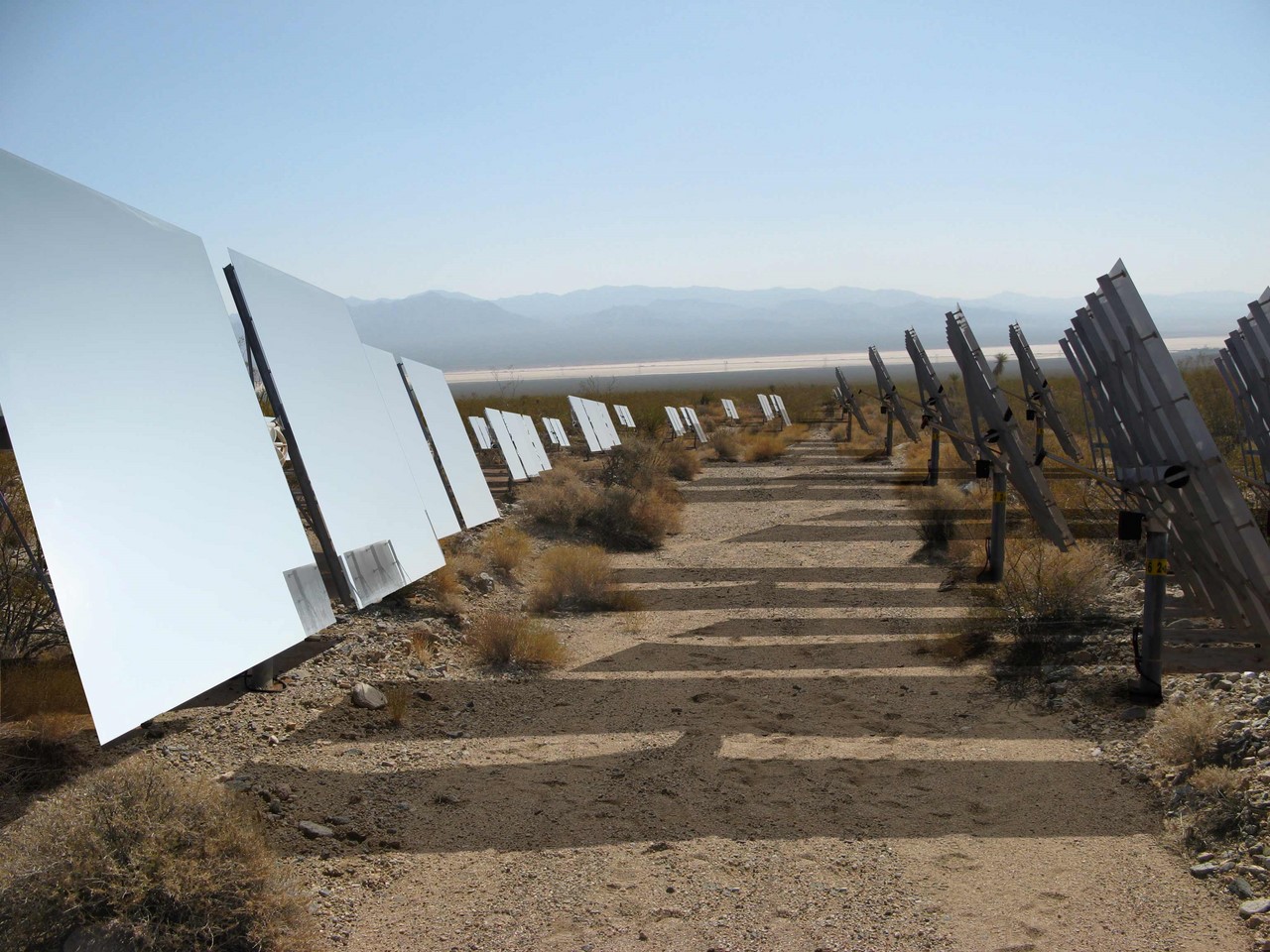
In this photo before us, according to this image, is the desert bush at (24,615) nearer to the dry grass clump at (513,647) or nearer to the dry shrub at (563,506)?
the dry grass clump at (513,647)

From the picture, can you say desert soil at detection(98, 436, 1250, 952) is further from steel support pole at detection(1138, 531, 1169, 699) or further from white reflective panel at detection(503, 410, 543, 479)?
white reflective panel at detection(503, 410, 543, 479)

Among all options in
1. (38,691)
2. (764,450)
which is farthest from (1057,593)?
(764,450)

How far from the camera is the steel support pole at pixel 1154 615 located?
7062 millimetres

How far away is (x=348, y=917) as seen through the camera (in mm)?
4652

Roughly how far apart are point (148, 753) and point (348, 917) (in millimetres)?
2058

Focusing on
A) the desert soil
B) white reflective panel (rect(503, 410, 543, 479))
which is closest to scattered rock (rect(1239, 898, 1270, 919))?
the desert soil

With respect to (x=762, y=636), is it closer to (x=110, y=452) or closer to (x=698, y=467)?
(x=110, y=452)

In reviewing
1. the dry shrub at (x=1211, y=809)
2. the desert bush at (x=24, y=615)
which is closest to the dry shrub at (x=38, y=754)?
the desert bush at (x=24, y=615)

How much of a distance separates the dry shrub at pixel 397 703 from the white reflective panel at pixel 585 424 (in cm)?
1785

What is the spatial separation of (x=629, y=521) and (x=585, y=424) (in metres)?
10.2

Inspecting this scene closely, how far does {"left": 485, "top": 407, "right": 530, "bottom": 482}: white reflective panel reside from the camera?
19141 mm

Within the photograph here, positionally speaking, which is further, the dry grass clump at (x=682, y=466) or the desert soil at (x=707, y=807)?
the dry grass clump at (x=682, y=466)

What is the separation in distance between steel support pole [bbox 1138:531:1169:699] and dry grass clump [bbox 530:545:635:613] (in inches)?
230

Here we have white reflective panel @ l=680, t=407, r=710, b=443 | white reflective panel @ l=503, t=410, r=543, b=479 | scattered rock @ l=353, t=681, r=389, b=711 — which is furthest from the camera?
white reflective panel @ l=680, t=407, r=710, b=443
